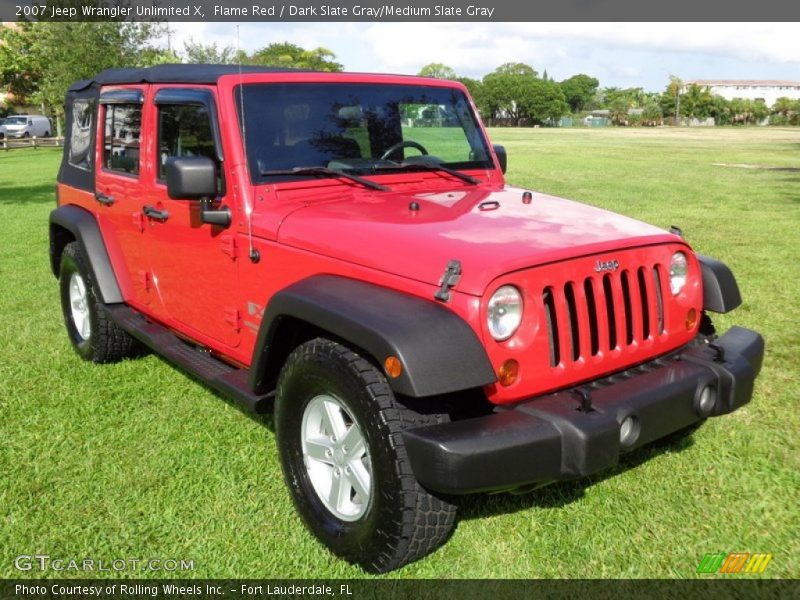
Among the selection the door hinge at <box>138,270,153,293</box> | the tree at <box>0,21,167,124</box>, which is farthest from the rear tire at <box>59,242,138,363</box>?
the tree at <box>0,21,167,124</box>

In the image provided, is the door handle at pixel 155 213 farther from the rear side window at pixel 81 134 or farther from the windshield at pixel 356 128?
the rear side window at pixel 81 134

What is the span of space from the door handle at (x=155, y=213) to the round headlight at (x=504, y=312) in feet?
7.01

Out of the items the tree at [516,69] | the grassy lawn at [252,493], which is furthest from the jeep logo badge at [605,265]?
the tree at [516,69]

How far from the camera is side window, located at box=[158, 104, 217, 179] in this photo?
3.63 m

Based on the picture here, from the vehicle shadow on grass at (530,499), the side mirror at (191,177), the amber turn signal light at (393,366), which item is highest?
the side mirror at (191,177)

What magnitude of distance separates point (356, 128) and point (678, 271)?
1700mm

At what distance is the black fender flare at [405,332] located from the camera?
2.40 m

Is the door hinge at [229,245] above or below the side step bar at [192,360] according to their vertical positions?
above

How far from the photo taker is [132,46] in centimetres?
3109

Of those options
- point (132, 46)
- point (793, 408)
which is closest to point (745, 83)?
point (132, 46)

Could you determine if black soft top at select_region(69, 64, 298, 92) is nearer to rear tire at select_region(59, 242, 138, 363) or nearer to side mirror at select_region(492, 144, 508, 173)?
rear tire at select_region(59, 242, 138, 363)
